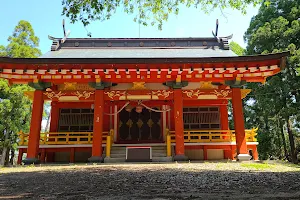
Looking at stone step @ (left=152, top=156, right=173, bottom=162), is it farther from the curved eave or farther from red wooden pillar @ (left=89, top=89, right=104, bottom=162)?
the curved eave

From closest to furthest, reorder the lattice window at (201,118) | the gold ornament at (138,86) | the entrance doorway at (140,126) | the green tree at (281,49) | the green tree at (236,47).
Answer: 1. the gold ornament at (138,86)
2. the lattice window at (201,118)
3. the entrance doorway at (140,126)
4. the green tree at (281,49)
5. the green tree at (236,47)

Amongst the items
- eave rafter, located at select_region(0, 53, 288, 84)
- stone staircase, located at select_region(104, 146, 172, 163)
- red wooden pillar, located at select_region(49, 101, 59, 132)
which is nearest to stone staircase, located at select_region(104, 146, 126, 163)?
stone staircase, located at select_region(104, 146, 172, 163)

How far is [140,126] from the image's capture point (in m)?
15.4

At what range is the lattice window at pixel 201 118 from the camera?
14992 mm

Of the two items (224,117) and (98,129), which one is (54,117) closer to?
(98,129)

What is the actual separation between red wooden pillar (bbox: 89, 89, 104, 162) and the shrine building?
0.05 metres

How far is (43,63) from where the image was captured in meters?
11.5

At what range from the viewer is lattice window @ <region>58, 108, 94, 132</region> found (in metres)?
15.1

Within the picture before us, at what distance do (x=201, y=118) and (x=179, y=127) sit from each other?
3.60m

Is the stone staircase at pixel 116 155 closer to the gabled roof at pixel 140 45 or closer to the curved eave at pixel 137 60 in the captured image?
the curved eave at pixel 137 60

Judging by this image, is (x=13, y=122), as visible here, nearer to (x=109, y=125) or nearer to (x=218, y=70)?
(x=109, y=125)

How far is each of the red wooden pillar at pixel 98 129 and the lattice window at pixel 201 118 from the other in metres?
5.48

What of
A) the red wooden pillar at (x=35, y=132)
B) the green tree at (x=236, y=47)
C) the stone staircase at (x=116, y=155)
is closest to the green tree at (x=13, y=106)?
the red wooden pillar at (x=35, y=132)

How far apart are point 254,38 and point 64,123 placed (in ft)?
56.1
